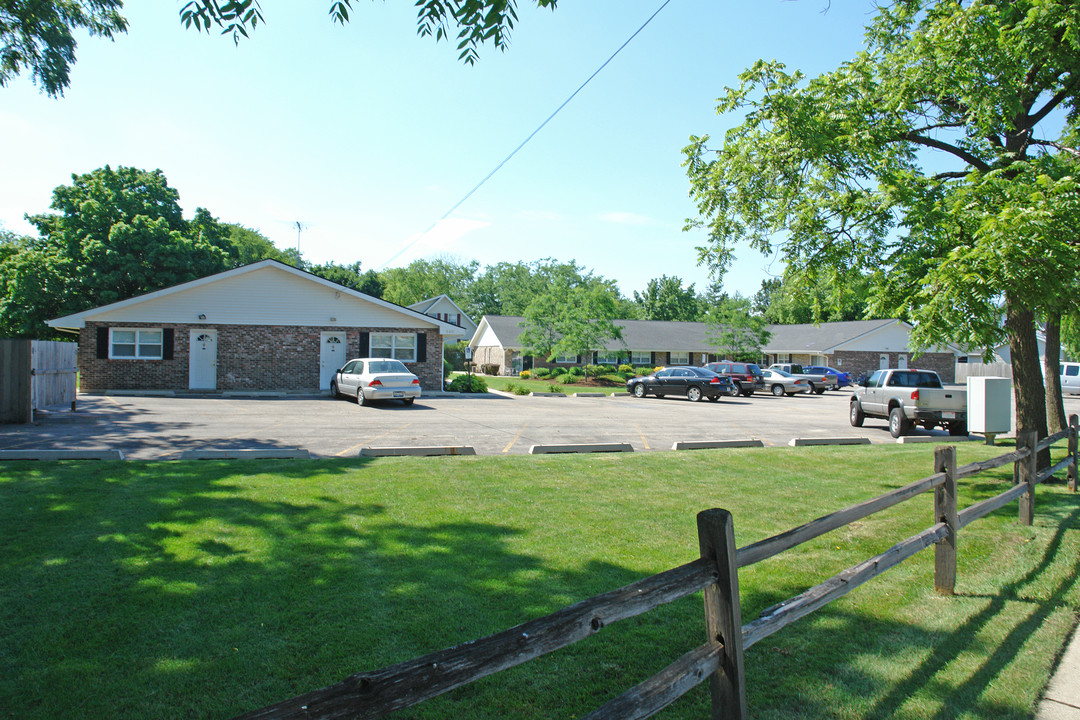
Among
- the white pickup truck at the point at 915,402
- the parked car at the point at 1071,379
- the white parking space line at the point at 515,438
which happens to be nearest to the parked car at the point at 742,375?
the white pickup truck at the point at 915,402

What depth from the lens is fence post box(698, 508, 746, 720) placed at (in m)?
3.04

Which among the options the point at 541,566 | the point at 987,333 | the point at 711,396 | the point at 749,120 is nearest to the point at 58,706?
the point at 541,566

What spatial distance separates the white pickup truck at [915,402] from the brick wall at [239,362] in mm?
17840

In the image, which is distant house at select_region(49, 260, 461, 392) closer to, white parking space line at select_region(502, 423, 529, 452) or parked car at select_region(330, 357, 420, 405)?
parked car at select_region(330, 357, 420, 405)

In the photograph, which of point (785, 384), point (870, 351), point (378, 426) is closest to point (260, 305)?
point (378, 426)

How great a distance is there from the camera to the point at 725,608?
3057mm

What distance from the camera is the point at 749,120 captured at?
11.1 metres

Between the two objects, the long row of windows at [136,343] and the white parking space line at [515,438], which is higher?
the long row of windows at [136,343]

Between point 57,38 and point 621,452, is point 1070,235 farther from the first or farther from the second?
point 57,38

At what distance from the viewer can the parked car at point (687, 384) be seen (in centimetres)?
2931

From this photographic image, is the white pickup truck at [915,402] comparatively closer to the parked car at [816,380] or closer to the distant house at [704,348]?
the parked car at [816,380]

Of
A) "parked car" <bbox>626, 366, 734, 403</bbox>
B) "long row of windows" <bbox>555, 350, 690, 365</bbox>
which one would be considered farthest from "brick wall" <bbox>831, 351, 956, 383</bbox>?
"parked car" <bbox>626, 366, 734, 403</bbox>

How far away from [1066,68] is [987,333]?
14.7 feet

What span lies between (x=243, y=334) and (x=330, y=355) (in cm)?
346
